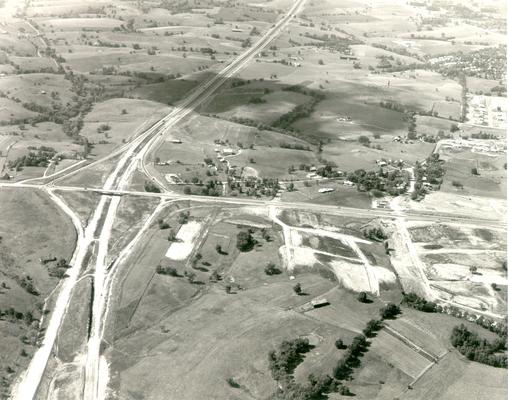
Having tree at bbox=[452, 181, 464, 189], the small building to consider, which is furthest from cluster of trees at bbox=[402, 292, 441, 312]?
tree at bbox=[452, 181, 464, 189]

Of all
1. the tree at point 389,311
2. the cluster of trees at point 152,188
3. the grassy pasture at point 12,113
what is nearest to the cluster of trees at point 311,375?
the tree at point 389,311

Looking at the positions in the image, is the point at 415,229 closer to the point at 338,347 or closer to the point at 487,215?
the point at 487,215

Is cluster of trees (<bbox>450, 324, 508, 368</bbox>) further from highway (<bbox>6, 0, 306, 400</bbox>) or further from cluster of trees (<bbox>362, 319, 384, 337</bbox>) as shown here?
highway (<bbox>6, 0, 306, 400</bbox>)

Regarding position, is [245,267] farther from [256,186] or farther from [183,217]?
[256,186]

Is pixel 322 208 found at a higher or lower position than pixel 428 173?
lower

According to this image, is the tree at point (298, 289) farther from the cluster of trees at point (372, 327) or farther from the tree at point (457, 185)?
the tree at point (457, 185)

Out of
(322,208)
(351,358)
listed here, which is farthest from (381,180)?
(351,358)
